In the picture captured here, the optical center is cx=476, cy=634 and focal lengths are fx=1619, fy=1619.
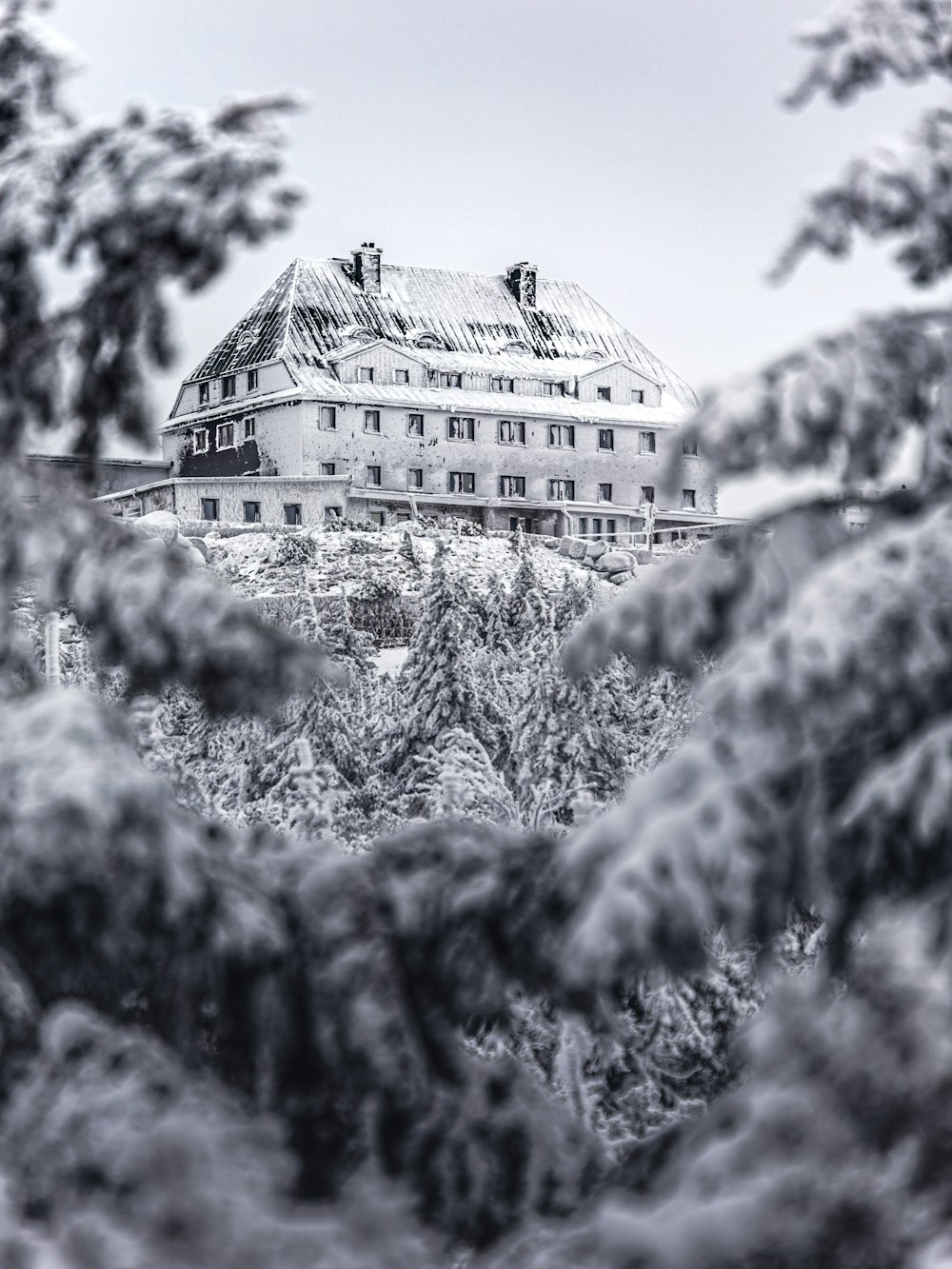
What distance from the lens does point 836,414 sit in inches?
184

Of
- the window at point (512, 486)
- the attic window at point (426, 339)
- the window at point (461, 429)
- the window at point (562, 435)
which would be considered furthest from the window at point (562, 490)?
the attic window at point (426, 339)

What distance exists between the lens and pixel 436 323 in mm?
84812

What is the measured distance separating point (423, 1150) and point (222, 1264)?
4.21ft

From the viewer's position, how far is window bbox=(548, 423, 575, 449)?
8288cm

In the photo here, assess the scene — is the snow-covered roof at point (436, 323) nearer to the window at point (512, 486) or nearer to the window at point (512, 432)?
the window at point (512, 432)

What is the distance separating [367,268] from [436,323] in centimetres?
453

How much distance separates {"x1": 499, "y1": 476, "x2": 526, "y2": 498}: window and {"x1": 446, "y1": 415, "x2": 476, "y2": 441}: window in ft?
8.72

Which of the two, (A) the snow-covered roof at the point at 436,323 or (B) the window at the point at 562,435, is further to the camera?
(B) the window at the point at 562,435

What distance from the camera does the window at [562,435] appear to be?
82875 mm

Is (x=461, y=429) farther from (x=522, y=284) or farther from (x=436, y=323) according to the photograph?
(x=522, y=284)

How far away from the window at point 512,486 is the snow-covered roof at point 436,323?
6020 mm

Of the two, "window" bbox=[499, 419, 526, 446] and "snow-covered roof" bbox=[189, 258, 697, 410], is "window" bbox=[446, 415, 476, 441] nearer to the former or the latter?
"window" bbox=[499, 419, 526, 446]

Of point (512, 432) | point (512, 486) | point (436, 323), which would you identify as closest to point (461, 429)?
point (512, 432)

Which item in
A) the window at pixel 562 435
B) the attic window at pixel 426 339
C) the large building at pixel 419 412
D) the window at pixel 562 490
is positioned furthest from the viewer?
the attic window at pixel 426 339
